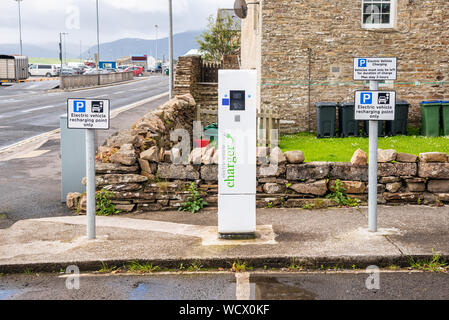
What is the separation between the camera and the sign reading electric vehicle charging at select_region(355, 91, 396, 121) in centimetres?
675

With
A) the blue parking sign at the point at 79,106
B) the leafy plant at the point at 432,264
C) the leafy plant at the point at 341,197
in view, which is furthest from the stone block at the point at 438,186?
the blue parking sign at the point at 79,106

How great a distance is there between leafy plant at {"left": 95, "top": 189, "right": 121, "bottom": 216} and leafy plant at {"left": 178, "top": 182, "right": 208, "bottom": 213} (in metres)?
1.00

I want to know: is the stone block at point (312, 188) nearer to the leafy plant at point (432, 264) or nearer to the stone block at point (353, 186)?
the stone block at point (353, 186)

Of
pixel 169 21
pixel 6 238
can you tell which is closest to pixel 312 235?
pixel 6 238

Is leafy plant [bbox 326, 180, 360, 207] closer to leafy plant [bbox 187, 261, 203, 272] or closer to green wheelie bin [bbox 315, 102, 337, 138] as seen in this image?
leafy plant [bbox 187, 261, 203, 272]

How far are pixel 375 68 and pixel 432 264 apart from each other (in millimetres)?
2497

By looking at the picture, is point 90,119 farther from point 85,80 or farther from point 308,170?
point 85,80

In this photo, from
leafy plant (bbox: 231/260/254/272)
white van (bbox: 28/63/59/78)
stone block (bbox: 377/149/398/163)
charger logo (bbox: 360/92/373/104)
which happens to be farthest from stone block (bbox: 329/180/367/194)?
white van (bbox: 28/63/59/78)

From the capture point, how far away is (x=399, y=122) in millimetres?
16594

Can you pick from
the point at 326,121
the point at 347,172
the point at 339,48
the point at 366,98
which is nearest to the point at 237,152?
the point at 366,98

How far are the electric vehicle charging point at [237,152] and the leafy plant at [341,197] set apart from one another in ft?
6.43

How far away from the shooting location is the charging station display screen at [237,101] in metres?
6.43

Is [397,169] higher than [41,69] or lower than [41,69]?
lower

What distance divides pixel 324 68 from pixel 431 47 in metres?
3.43
